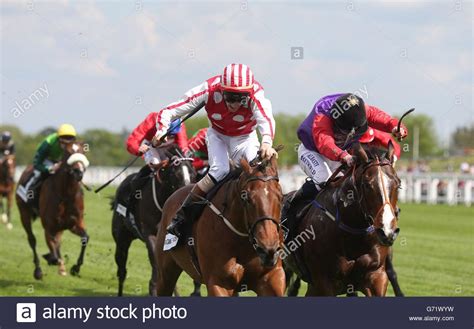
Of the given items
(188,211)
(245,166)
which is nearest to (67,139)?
(188,211)

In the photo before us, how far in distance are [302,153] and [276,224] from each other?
2513 mm

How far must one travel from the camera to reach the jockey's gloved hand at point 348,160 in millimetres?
7521

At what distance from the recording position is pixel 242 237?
6.82m

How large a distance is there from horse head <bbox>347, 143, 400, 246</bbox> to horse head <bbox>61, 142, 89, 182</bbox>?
243 inches

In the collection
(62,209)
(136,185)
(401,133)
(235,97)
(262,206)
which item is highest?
(235,97)

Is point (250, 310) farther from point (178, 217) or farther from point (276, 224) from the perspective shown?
point (178, 217)

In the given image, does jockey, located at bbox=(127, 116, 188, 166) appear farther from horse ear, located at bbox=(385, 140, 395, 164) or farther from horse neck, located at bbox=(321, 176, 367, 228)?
horse ear, located at bbox=(385, 140, 395, 164)

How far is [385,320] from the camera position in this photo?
6.80m

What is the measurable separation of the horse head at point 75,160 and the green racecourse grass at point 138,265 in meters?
0.79

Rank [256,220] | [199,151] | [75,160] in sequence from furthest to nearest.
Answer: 1. [75,160]
2. [199,151]
3. [256,220]

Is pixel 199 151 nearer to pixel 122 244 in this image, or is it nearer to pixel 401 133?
pixel 122 244

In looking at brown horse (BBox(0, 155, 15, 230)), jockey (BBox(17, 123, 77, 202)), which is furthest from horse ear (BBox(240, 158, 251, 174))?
brown horse (BBox(0, 155, 15, 230))

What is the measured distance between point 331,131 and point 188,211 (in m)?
1.63

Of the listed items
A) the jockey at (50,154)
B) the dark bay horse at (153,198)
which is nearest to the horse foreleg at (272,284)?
the dark bay horse at (153,198)
